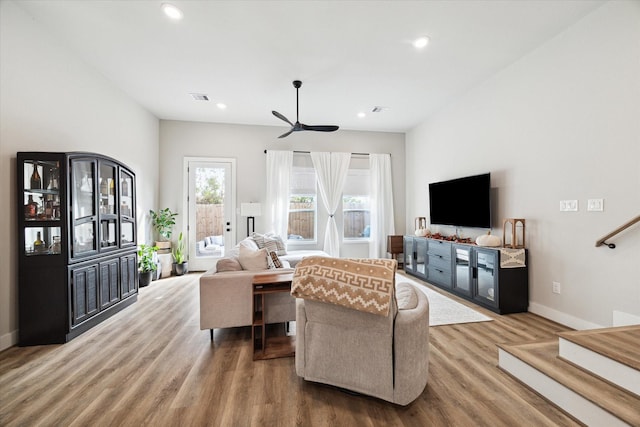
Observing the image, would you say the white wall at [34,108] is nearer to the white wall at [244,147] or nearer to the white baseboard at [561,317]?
the white wall at [244,147]

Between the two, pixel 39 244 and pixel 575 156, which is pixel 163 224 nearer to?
pixel 39 244

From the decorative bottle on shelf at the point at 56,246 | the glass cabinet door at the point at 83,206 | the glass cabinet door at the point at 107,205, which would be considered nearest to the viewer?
the decorative bottle on shelf at the point at 56,246

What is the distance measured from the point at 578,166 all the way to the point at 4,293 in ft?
18.5

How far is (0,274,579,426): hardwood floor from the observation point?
1.63m

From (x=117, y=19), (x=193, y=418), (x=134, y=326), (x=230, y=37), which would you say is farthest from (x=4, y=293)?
(x=230, y=37)

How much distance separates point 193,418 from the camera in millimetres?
1629

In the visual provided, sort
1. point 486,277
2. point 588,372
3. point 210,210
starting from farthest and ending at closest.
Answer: point 210,210 < point 486,277 < point 588,372

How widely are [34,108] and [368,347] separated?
384 centimetres

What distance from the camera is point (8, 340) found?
2.47 metres

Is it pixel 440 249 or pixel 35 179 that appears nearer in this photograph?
pixel 35 179

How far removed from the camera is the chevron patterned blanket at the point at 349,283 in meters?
1.56

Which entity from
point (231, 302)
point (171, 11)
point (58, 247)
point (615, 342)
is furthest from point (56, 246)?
point (615, 342)

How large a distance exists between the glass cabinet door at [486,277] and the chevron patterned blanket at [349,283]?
2397 mm

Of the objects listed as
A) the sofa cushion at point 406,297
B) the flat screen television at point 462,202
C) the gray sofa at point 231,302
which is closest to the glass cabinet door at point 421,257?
the flat screen television at point 462,202
